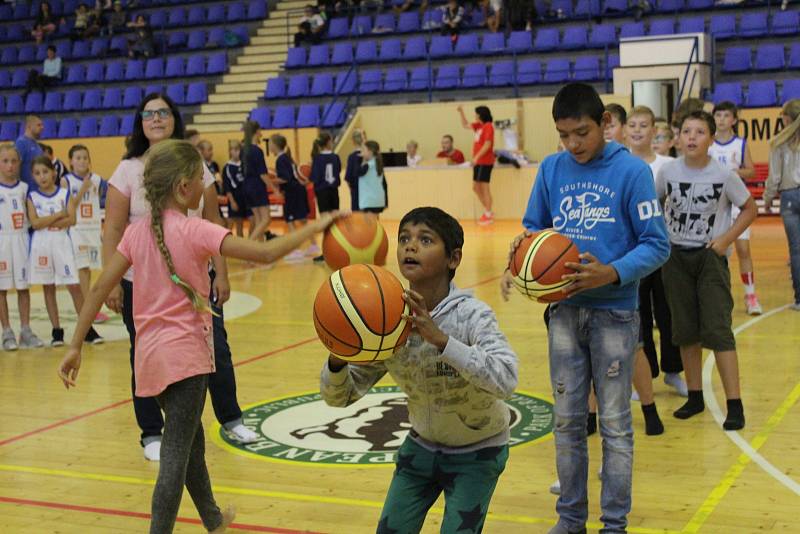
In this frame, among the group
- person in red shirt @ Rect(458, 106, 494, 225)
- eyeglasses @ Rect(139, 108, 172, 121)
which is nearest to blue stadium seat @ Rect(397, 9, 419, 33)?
person in red shirt @ Rect(458, 106, 494, 225)

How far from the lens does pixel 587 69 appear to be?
19.7 metres

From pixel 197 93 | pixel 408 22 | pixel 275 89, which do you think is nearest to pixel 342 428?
pixel 275 89

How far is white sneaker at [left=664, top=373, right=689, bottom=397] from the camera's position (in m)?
6.51

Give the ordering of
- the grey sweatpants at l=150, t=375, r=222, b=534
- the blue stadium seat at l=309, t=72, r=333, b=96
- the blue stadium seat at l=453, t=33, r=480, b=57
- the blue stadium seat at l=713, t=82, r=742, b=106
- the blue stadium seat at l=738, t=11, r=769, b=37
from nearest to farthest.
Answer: the grey sweatpants at l=150, t=375, r=222, b=534, the blue stadium seat at l=713, t=82, r=742, b=106, the blue stadium seat at l=738, t=11, r=769, b=37, the blue stadium seat at l=453, t=33, r=480, b=57, the blue stadium seat at l=309, t=72, r=333, b=96

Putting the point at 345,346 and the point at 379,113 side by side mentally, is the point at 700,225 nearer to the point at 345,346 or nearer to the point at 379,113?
the point at 345,346

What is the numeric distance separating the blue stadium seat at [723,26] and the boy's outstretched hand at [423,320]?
1775 centimetres

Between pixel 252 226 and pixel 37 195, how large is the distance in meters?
7.23

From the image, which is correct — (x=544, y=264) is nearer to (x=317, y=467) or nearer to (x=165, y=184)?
(x=165, y=184)

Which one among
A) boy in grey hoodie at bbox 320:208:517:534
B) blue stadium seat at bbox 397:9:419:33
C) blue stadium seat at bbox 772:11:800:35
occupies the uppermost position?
blue stadium seat at bbox 397:9:419:33

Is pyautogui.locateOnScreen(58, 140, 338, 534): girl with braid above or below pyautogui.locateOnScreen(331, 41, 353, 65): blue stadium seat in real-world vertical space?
below

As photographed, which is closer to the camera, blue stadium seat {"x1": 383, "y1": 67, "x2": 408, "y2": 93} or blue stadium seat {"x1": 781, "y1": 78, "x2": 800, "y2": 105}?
blue stadium seat {"x1": 781, "y1": 78, "x2": 800, "y2": 105}

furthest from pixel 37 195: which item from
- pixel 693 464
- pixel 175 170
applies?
pixel 693 464

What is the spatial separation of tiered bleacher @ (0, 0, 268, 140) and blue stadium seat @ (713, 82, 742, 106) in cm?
1172

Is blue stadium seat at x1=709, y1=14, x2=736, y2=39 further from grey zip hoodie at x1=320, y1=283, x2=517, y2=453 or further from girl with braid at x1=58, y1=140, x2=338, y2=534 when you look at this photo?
grey zip hoodie at x1=320, y1=283, x2=517, y2=453
